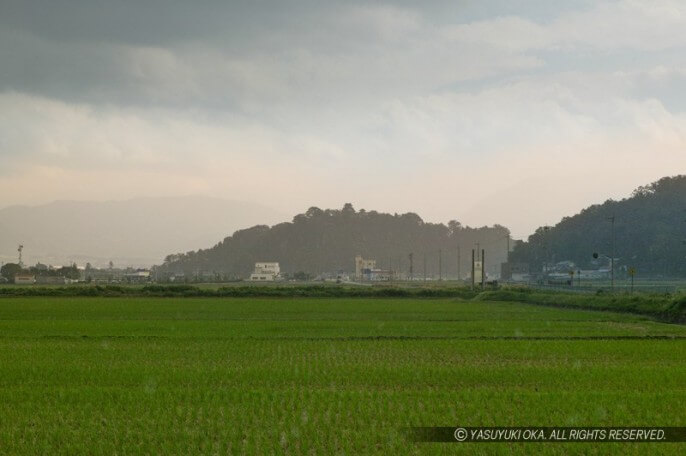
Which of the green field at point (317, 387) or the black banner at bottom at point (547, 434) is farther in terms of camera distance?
the green field at point (317, 387)

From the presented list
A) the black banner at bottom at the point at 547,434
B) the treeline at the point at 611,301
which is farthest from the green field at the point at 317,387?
the treeline at the point at 611,301

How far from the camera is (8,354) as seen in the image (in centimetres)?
2444

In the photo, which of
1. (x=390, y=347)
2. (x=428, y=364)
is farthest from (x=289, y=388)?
(x=390, y=347)

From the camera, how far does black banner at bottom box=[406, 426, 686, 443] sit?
12.3m

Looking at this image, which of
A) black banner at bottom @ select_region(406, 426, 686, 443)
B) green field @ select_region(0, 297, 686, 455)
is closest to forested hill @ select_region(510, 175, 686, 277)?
green field @ select_region(0, 297, 686, 455)

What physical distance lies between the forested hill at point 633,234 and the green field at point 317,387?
98.2 m

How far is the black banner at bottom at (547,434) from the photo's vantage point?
483 inches

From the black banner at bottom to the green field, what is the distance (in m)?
0.19

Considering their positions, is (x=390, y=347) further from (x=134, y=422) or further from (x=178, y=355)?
(x=134, y=422)

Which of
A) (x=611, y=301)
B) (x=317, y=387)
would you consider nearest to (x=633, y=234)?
(x=611, y=301)

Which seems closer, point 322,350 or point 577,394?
point 577,394

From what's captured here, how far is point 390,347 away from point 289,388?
10.3m

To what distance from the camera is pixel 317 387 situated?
59.6ft

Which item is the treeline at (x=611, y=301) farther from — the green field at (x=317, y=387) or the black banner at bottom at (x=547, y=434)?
the black banner at bottom at (x=547, y=434)
